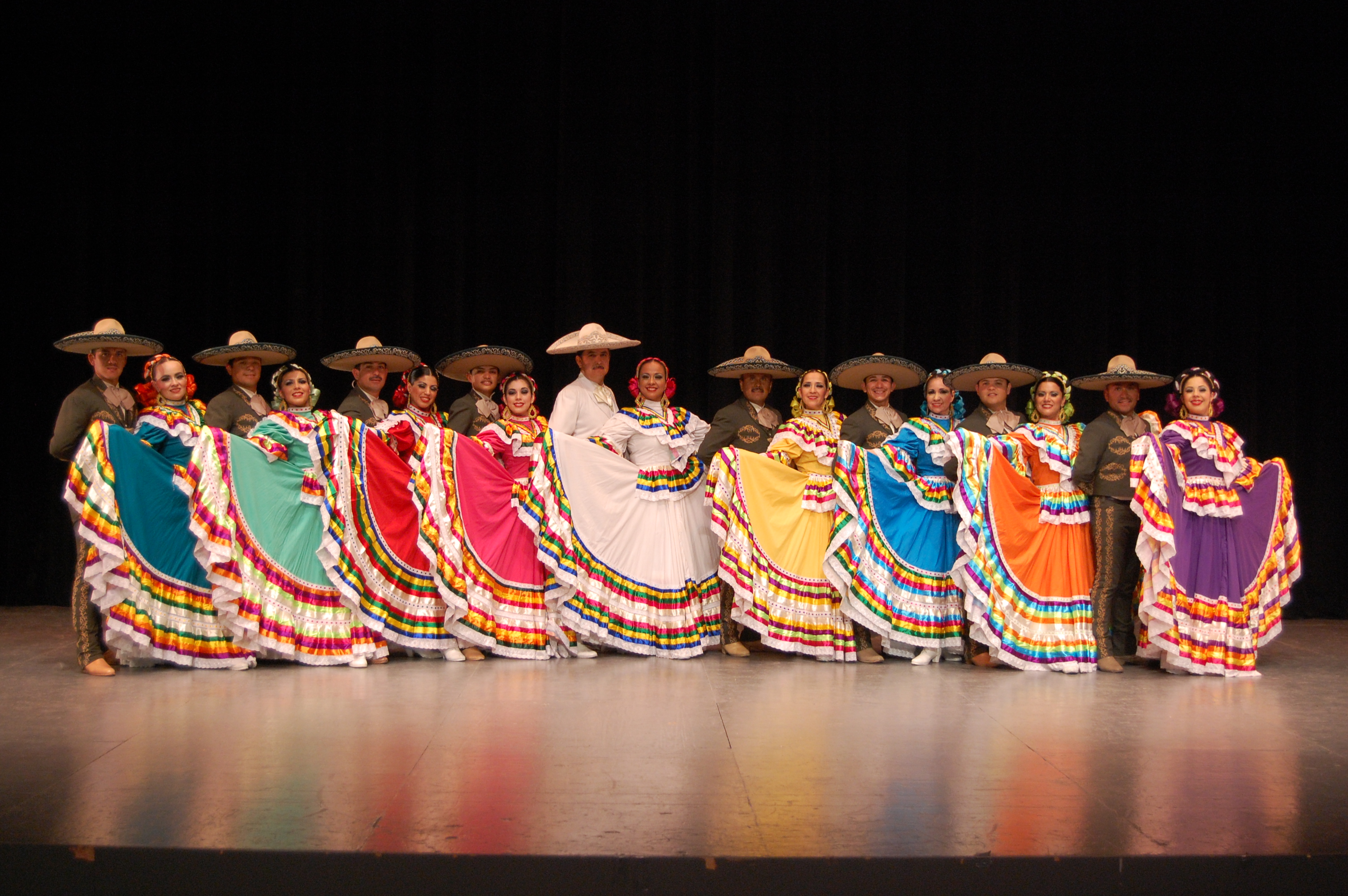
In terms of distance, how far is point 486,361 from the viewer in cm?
572

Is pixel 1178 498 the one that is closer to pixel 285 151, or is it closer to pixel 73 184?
pixel 285 151

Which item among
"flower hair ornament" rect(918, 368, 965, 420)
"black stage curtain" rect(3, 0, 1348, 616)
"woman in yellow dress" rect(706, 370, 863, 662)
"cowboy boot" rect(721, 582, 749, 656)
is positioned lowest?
"cowboy boot" rect(721, 582, 749, 656)

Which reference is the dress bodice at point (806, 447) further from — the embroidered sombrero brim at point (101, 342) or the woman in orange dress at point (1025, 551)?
the embroidered sombrero brim at point (101, 342)

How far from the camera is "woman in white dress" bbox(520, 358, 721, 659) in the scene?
5.04 metres

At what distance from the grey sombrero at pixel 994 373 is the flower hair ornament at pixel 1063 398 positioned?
9 cm

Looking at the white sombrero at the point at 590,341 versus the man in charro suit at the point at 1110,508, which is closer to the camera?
the man in charro suit at the point at 1110,508

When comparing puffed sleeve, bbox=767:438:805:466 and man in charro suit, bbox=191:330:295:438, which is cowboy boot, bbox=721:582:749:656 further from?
man in charro suit, bbox=191:330:295:438

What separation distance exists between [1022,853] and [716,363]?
4.50m

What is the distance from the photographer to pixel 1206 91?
A: 6.80 meters

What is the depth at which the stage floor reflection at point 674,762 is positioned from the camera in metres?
2.51

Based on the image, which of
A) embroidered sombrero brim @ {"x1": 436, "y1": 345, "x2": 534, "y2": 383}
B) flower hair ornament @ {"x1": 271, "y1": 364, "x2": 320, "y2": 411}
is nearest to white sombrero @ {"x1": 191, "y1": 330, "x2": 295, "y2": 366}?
flower hair ornament @ {"x1": 271, "y1": 364, "x2": 320, "y2": 411}

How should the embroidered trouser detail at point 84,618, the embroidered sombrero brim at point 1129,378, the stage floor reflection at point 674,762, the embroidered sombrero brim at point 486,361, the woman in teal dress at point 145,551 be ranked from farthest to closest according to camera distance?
1. the embroidered sombrero brim at point 486,361
2. the embroidered sombrero brim at point 1129,378
3. the embroidered trouser detail at point 84,618
4. the woman in teal dress at point 145,551
5. the stage floor reflection at point 674,762

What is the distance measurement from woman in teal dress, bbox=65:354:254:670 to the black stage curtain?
210 cm

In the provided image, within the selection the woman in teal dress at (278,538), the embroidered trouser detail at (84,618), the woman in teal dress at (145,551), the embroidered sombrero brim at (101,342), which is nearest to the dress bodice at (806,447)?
the woman in teal dress at (278,538)
